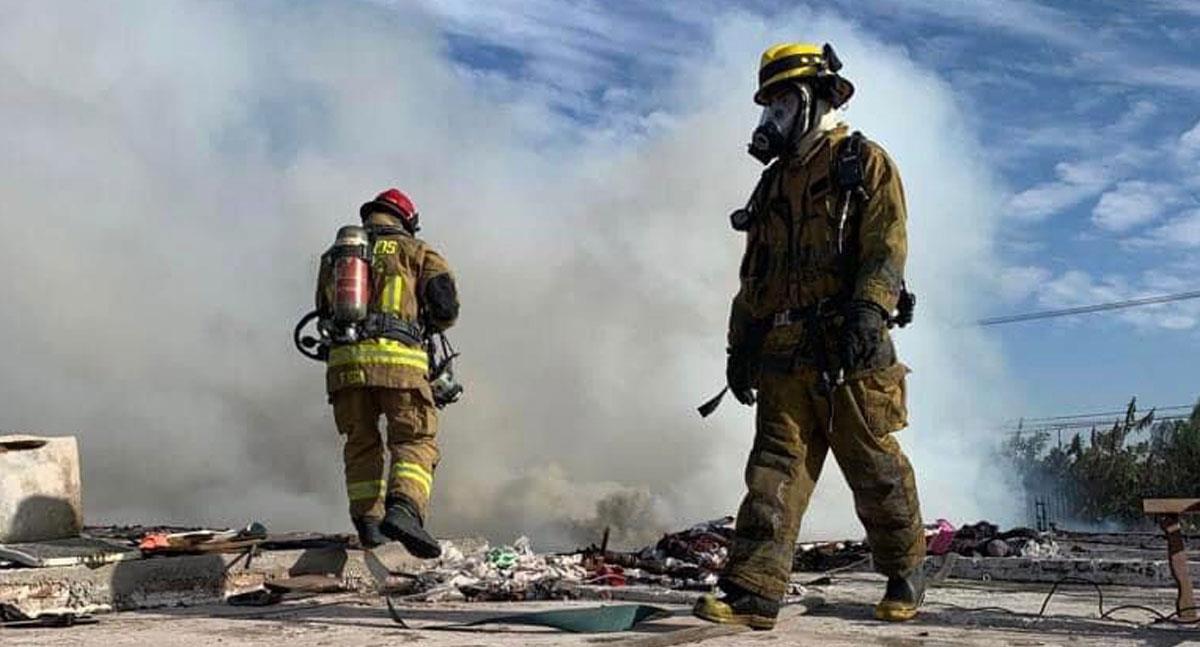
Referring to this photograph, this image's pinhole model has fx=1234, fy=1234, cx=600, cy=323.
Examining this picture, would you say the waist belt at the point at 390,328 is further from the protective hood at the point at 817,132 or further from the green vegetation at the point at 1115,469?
the green vegetation at the point at 1115,469

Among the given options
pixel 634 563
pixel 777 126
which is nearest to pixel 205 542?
pixel 634 563

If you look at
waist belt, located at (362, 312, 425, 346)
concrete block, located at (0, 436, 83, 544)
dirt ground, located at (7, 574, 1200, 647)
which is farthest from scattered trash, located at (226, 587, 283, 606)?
waist belt, located at (362, 312, 425, 346)

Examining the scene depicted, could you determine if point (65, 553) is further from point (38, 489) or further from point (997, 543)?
point (997, 543)

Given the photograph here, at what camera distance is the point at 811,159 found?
4102 millimetres

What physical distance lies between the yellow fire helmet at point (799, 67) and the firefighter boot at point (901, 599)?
5.34 ft

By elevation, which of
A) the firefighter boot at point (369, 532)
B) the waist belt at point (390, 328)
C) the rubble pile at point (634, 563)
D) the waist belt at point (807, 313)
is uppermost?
the waist belt at point (390, 328)

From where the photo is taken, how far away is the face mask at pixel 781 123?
13.5 ft

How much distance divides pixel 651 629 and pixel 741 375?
40.0 inches

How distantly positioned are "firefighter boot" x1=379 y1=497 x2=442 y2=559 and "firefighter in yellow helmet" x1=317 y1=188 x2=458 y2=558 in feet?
0.40

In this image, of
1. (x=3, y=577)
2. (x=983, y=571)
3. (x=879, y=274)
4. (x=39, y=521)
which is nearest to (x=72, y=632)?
(x=3, y=577)

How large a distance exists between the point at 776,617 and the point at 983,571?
2702 mm

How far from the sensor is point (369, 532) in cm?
535

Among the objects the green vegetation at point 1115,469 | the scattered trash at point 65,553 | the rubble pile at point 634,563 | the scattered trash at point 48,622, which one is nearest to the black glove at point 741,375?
the rubble pile at point 634,563

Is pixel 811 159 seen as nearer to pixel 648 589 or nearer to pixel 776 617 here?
pixel 776 617
